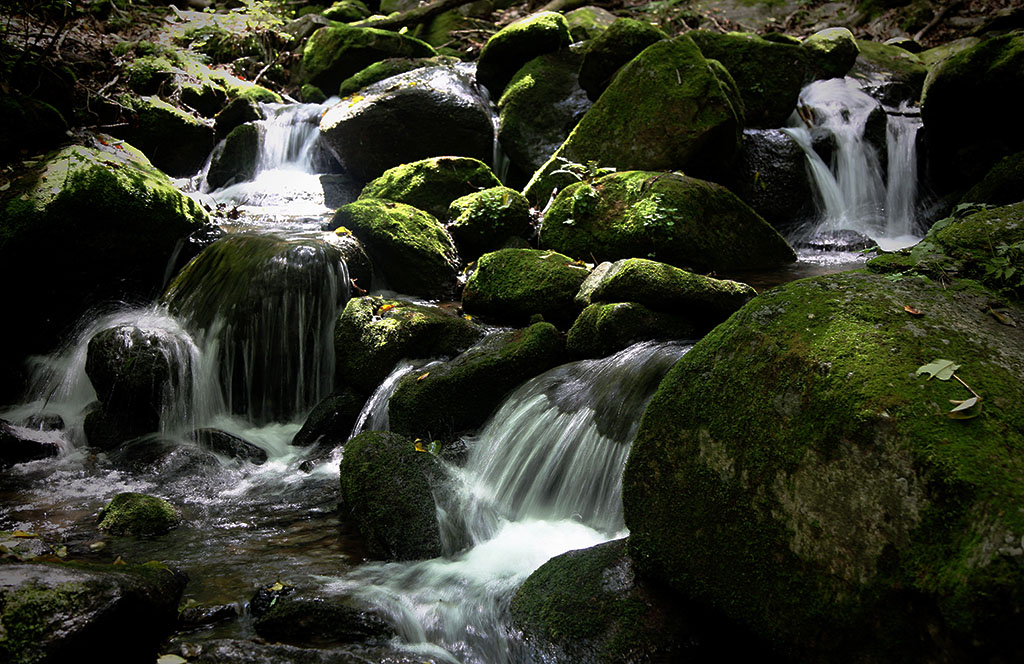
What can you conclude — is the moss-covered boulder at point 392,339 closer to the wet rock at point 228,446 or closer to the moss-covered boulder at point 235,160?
the wet rock at point 228,446

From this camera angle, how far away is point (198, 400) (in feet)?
22.6

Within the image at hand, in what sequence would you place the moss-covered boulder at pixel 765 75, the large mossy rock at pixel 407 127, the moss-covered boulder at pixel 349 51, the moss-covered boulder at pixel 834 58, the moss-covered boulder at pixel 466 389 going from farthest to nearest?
the moss-covered boulder at pixel 349 51
the moss-covered boulder at pixel 834 58
the large mossy rock at pixel 407 127
the moss-covered boulder at pixel 765 75
the moss-covered boulder at pixel 466 389

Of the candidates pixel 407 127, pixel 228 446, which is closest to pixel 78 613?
pixel 228 446

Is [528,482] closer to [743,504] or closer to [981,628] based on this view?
[743,504]

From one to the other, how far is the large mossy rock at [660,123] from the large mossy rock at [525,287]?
2.33 meters

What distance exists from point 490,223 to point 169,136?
7.12 metres

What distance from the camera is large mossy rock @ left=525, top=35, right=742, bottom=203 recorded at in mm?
8711

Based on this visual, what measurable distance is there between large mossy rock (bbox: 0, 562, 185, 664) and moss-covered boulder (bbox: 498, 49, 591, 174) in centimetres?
892

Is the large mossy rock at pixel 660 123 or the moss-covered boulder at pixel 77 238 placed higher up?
the large mossy rock at pixel 660 123

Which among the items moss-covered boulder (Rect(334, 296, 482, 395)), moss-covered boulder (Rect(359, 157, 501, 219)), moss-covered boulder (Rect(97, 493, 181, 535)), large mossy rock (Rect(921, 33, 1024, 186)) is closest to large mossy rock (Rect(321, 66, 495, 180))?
moss-covered boulder (Rect(359, 157, 501, 219))

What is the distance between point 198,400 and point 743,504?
19.6ft

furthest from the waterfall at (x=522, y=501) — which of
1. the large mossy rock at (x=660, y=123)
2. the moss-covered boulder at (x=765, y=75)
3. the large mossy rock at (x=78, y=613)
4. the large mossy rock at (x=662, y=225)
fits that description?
the moss-covered boulder at (x=765, y=75)

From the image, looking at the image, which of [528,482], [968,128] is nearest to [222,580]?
[528,482]

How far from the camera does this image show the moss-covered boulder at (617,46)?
10273 millimetres
